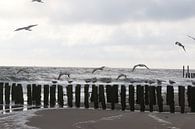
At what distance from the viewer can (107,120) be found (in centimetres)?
1752

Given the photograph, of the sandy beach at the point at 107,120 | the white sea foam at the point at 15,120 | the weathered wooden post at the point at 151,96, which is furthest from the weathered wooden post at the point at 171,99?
the white sea foam at the point at 15,120

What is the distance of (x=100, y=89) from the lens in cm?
2241

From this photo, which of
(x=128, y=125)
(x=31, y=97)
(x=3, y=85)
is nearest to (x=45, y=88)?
(x=31, y=97)

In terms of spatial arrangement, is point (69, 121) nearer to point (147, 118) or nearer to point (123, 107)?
point (147, 118)

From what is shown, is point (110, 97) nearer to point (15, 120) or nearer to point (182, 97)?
point (182, 97)

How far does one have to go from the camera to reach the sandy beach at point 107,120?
16047 mm

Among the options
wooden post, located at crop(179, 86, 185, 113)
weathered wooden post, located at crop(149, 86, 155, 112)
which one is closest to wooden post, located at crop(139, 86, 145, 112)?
weathered wooden post, located at crop(149, 86, 155, 112)

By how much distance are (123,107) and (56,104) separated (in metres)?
4.59

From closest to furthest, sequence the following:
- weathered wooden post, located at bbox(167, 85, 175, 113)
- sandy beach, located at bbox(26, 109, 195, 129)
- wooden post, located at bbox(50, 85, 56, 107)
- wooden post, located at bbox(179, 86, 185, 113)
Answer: sandy beach, located at bbox(26, 109, 195, 129) → wooden post, located at bbox(179, 86, 185, 113) → weathered wooden post, located at bbox(167, 85, 175, 113) → wooden post, located at bbox(50, 85, 56, 107)

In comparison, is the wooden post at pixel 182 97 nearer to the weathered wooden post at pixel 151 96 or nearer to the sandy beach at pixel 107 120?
the sandy beach at pixel 107 120

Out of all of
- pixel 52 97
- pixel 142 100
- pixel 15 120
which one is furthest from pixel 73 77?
pixel 15 120

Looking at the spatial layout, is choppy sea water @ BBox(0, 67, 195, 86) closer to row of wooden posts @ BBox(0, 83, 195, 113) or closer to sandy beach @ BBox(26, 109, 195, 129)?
row of wooden posts @ BBox(0, 83, 195, 113)

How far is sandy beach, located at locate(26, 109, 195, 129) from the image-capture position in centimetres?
1605

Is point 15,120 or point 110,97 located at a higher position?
point 110,97
